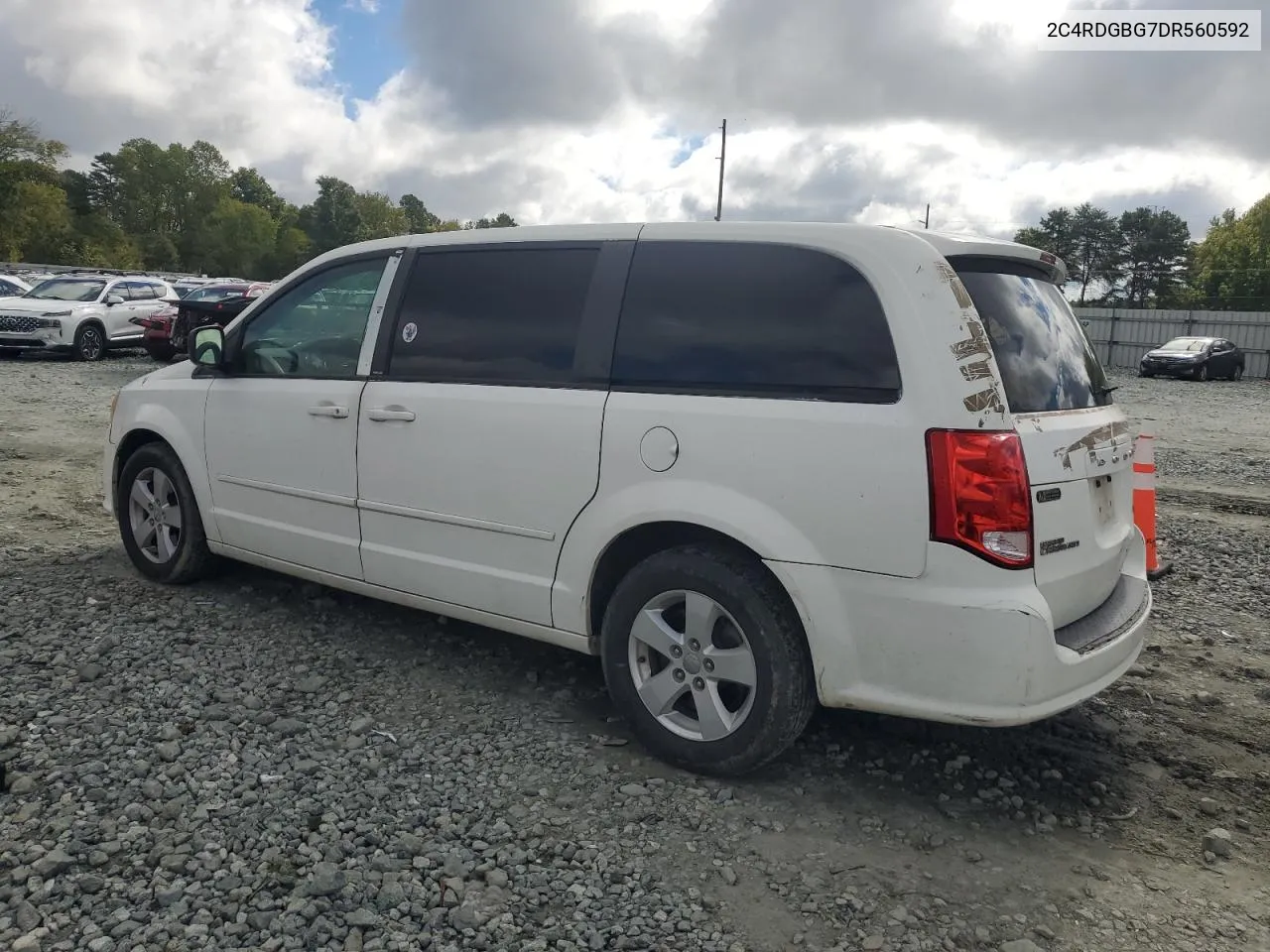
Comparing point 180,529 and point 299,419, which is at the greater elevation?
point 299,419

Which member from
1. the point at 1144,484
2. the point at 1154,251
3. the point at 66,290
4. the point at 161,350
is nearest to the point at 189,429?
the point at 1144,484

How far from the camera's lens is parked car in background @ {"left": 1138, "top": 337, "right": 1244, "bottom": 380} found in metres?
27.9

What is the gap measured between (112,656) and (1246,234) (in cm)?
8420

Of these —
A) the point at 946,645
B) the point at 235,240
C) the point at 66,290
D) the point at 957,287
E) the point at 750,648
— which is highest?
the point at 235,240

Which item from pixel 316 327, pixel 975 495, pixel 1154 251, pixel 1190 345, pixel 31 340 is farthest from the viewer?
pixel 1154 251

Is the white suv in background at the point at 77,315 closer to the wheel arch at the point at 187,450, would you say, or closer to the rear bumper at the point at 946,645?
the wheel arch at the point at 187,450

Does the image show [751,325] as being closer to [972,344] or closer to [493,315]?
[972,344]

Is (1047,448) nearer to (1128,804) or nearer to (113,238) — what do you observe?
(1128,804)

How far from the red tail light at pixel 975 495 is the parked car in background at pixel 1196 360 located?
28.6m

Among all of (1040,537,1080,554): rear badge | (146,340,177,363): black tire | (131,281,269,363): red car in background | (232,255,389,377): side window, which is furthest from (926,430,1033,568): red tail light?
(146,340,177,363): black tire

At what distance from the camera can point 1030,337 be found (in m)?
3.36

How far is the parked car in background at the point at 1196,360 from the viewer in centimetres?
2788

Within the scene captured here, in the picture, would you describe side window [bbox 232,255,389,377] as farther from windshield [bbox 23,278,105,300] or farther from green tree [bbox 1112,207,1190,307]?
green tree [bbox 1112,207,1190,307]

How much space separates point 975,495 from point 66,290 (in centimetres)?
2166
